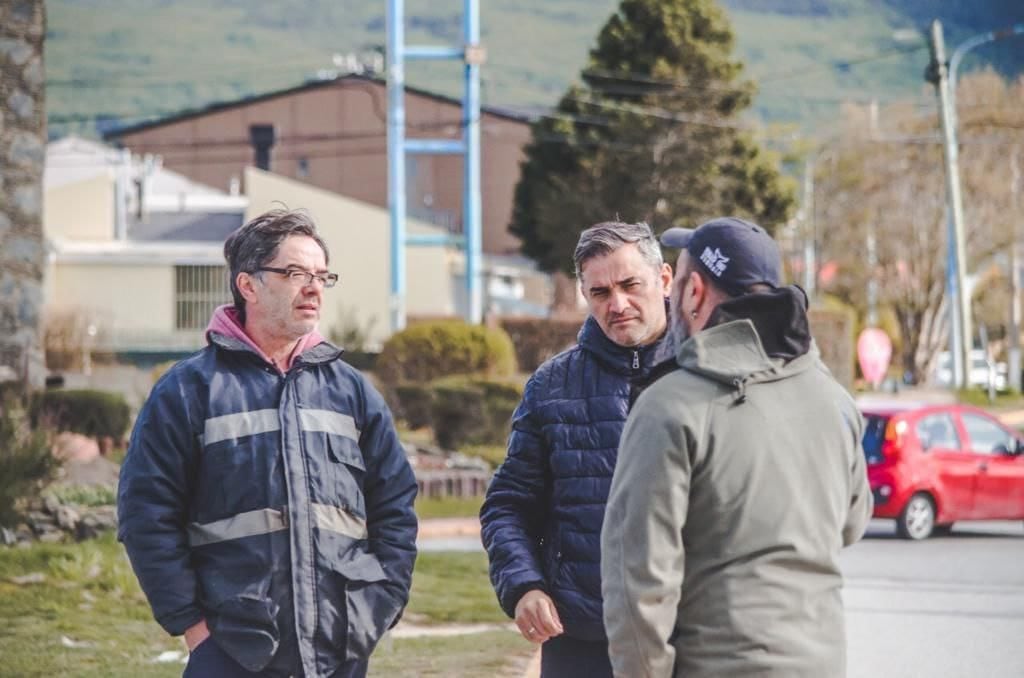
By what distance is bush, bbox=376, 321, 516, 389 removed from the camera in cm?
3281

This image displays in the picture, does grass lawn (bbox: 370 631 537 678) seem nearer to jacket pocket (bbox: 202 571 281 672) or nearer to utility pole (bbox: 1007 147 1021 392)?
jacket pocket (bbox: 202 571 281 672)

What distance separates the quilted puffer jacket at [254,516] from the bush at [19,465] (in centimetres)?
881

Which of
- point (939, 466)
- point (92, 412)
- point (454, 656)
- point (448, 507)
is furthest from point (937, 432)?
point (454, 656)

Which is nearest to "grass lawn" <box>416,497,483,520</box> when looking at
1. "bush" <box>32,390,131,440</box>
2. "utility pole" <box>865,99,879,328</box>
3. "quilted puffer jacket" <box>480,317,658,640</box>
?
"bush" <box>32,390,131,440</box>

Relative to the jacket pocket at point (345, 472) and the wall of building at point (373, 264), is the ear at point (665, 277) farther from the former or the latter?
the wall of building at point (373, 264)

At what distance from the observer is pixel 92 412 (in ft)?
68.7

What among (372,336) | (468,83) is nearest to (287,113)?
(372,336)

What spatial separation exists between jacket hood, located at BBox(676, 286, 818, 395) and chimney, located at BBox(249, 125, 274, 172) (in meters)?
83.7

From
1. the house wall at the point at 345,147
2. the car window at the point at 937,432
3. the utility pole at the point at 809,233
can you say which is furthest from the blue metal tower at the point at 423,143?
the house wall at the point at 345,147

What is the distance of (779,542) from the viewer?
4418mm

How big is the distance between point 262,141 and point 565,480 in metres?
83.4

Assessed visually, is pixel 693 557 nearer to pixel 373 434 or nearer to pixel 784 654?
pixel 784 654

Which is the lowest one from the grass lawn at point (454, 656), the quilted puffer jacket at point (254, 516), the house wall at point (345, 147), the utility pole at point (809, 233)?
the grass lawn at point (454, 656)

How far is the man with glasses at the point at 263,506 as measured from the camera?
5371 millimetres
